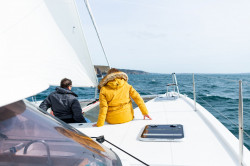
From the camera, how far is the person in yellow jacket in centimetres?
288

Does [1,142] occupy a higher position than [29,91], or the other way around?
[29,91]

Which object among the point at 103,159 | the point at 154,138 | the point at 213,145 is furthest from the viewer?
the point at 154,138

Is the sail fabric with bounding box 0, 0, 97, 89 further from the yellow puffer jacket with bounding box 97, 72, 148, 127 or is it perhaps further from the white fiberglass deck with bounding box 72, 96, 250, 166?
the white fiberglass deck with bounding box 72, 96, 250, 166

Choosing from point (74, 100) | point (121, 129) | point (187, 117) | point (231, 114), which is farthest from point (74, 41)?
point (231, 114)

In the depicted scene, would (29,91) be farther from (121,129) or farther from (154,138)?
(121,129)

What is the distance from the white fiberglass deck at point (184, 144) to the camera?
6.07 ft

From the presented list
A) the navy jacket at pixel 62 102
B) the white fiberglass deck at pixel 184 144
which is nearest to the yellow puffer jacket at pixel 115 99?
the white fiberglass deck at pixel 184 144

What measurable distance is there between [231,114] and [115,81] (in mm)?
5222

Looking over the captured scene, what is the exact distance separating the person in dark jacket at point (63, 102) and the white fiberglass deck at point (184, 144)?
12.7 inches

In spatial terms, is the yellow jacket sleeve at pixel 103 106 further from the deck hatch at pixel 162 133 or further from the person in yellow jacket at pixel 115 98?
the deck hatch at pixel 162 133

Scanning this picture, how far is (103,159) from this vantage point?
3.66 feet

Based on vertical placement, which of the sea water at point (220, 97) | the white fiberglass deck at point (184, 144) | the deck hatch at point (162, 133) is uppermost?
the deck hatch at point (162, 133)

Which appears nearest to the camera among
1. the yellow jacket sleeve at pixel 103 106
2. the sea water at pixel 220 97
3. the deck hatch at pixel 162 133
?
the deck hatch at pixel 162 133

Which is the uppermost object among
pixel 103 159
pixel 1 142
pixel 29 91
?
pixel 29 91
